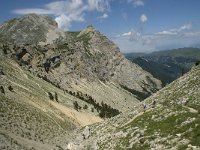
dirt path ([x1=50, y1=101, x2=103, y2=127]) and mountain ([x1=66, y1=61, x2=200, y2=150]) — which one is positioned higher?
mountain ([x1=66, y1=61, x2=200, y2=150])

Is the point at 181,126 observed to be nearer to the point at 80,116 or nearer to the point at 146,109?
the point at 146,109

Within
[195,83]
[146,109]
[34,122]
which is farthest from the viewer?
[34,122]

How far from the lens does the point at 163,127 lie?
5081 cm

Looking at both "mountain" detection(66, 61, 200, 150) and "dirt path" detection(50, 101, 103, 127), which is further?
"dirt path" detection(50, 101, 103, 127)

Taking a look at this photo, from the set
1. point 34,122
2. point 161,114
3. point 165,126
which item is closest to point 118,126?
point 161,114

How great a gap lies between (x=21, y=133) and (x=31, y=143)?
4892mm

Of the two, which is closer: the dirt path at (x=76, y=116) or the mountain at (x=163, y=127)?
the mountain at (x=163, y=127)

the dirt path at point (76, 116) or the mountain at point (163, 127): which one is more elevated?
the mountain at point (163, 127)

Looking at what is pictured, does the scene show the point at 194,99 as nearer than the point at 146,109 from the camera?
Yes

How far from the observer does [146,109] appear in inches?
2628

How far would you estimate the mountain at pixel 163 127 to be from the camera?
45.2 metres

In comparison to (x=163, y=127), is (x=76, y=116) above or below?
below

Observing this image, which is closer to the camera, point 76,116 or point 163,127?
point 163,127

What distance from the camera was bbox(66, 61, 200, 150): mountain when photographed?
1779 inches
